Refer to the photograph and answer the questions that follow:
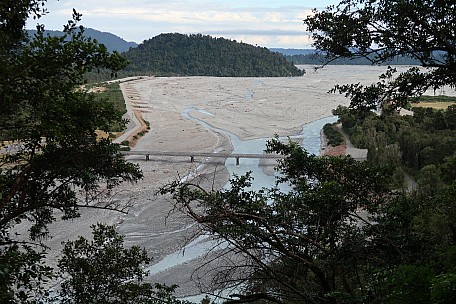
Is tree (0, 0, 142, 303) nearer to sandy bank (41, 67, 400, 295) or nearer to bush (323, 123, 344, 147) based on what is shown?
sandy bank (41, 67, 400, 295)

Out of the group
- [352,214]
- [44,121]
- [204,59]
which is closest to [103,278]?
[44,121]

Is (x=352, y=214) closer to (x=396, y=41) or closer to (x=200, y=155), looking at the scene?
(x=396, y=41)

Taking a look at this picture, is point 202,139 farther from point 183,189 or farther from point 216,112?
point 183,189

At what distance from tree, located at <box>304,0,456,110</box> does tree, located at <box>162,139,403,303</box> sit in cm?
116

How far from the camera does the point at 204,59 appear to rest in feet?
370

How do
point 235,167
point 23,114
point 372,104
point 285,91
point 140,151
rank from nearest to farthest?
point 23,114, point 372,104, point 235,167, point 140,151, point 285,91

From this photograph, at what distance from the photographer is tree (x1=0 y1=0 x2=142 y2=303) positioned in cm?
413

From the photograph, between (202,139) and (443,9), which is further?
(202,139)

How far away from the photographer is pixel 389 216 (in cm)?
543

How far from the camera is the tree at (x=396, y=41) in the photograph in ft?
14.7

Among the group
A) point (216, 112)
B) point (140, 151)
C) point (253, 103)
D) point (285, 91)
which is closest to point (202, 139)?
point (140, 151)

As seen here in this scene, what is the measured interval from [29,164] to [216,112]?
133 ft

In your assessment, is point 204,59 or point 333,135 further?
point 204,59

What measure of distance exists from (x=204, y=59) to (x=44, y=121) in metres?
111
